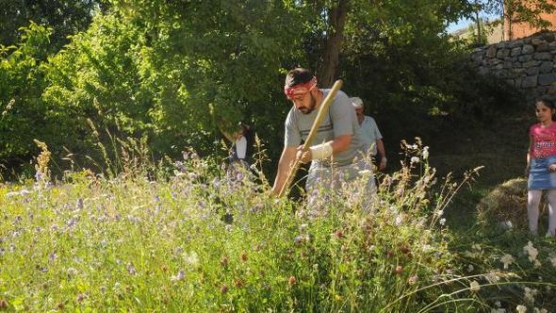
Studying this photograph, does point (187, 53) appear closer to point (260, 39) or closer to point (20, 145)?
point (260, 39)

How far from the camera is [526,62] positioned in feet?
52.7

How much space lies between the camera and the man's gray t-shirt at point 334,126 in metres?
4.25

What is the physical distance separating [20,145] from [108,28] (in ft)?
11.6

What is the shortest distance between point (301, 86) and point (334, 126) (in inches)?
12.8

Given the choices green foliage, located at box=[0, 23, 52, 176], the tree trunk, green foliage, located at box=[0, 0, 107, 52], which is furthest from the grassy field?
green foliage, located at box=[0, 0, 107, 52]

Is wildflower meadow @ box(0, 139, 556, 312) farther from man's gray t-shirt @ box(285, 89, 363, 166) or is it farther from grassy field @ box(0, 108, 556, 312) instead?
man's gray t-shirt @ box(285, 89, 363, 166)

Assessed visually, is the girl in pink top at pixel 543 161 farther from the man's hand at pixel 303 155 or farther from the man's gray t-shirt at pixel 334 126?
the man's hand at pixel 303 155

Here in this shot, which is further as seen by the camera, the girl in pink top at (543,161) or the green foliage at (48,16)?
the green foliage at (48,16)

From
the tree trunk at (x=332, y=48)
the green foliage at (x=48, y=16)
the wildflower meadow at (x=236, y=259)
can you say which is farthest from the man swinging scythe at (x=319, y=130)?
the green foliage at (x=48, y=16)

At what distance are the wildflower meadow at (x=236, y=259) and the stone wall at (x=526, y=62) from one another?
1325 cm

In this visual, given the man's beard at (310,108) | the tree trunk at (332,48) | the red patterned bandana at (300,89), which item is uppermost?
the tree trunk at (332,48)

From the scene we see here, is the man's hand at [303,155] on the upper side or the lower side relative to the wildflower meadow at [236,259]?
upper

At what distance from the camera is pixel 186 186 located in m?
3.55

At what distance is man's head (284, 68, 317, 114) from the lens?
4207 mm
